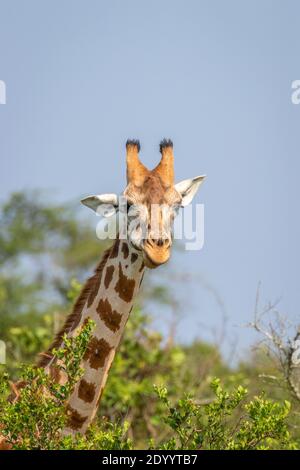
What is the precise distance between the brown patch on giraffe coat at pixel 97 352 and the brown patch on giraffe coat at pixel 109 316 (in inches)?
4.8

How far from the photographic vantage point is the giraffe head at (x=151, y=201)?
8.05 m

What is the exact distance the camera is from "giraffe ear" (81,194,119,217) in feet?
28.1

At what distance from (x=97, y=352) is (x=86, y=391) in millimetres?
286

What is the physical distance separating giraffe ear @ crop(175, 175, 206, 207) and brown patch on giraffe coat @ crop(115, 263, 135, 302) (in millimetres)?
762

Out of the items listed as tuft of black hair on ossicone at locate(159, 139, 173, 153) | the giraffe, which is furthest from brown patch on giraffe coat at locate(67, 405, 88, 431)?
tuft of black hair on ossicone at locate(159, 139, 173, 153)

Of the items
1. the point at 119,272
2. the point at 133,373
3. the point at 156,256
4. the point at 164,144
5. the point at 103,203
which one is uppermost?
the point at 164,144

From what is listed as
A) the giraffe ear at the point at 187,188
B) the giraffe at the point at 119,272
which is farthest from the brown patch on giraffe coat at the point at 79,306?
the giraffe ear at the point at 187,188

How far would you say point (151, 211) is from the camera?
8.34 meters

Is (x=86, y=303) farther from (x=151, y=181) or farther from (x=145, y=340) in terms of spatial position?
(x=145, y=340)

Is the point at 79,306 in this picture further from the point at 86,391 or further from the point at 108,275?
the point at 86,391

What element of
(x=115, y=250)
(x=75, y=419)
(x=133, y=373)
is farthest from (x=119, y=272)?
(x=133, y=373)

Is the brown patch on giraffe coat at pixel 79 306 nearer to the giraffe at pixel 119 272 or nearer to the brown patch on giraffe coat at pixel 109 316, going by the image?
the giraffe at pixel 119 272

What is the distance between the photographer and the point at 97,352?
326 inches

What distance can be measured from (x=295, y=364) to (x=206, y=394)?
6.49 meters
